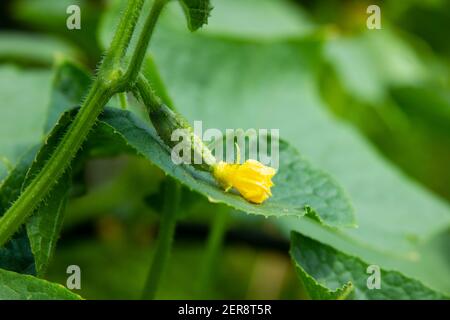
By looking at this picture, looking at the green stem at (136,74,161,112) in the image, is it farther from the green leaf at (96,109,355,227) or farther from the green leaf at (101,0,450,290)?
the green leaf at (101,0,450,290)

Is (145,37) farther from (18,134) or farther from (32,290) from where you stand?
(18,134)

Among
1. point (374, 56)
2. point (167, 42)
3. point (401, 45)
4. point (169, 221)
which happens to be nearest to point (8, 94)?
point (167, 42)

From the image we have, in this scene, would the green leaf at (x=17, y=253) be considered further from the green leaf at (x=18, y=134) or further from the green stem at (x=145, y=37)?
the green stem at (x=145, y=37)

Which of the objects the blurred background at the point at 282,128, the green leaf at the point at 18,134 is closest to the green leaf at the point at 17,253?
the green leaf at the point at 18,134

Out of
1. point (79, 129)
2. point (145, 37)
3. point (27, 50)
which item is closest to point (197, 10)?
point (145, 37)
